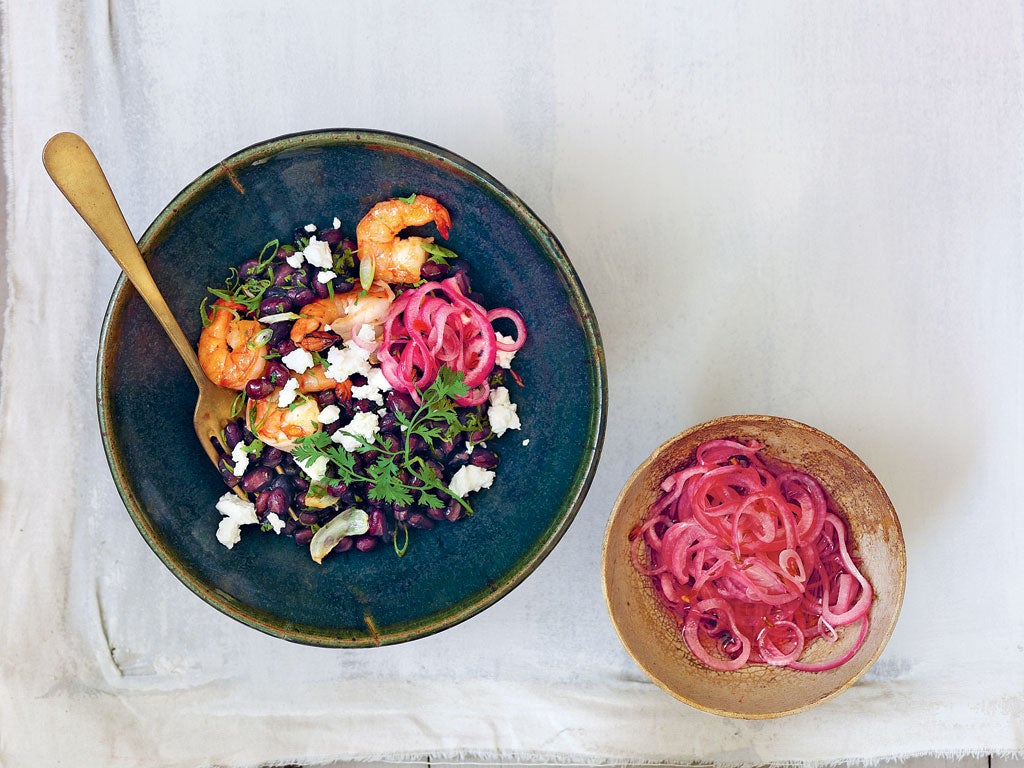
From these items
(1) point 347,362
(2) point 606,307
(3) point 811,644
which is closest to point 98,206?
(1) point 347,362

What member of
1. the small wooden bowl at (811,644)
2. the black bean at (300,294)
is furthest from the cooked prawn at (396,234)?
the small wooden bowl at (811,644)

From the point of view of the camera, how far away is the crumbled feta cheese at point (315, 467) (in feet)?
5.28

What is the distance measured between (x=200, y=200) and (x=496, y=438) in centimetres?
73

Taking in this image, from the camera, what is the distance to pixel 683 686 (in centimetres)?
167

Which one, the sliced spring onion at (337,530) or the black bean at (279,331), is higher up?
the black bean at (279,331)

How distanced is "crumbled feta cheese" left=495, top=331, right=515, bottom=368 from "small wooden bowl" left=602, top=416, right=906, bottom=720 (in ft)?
1.10

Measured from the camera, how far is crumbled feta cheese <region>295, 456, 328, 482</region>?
5.28 feet

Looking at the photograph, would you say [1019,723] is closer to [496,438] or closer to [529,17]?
[496,438]

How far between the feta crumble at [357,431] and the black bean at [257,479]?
0.16 metres

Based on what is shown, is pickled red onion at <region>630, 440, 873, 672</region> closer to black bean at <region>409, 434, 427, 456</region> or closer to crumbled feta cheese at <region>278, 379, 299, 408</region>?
black bean at <region>409, 434, 427, 456</region>

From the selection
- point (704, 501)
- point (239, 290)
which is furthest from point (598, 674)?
point (239, 290)

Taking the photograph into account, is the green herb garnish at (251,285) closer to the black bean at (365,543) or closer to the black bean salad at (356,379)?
the black bean salad at (356,379)

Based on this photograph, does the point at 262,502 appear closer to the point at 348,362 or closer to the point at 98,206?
the point at 348,362

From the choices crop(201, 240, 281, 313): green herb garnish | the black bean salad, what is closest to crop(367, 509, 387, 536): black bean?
the black bean salad
